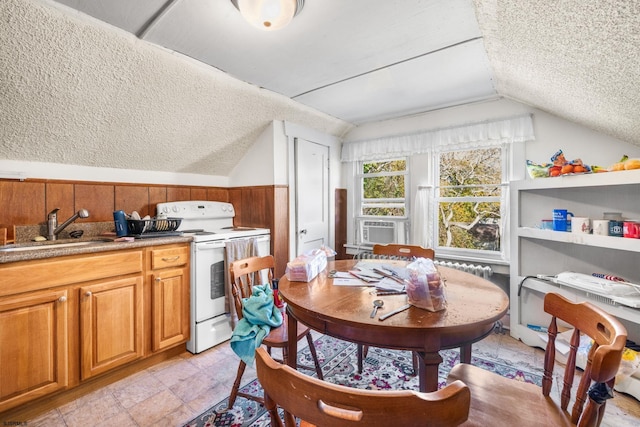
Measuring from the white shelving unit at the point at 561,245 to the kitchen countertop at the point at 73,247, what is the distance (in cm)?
285

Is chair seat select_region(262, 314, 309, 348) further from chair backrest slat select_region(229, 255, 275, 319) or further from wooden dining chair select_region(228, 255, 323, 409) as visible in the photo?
chair backrest slat select_region(229, 255, 275, 319)

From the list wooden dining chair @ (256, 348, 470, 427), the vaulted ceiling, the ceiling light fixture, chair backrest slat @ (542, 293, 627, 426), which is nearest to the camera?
wooden dining chair @ (256, 348, 470, 427)

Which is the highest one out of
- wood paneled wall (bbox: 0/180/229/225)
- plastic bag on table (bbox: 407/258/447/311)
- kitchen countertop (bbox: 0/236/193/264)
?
wood paneled wall (bbox: 0/180/229/225)

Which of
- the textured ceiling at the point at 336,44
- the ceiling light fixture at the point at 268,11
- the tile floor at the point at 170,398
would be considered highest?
the textured ceiling at the point at 336,44

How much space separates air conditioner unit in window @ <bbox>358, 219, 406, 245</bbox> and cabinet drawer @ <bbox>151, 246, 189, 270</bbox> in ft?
7.08

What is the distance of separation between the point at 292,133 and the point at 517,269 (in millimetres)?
2511

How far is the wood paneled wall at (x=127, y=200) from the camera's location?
6.86 feet

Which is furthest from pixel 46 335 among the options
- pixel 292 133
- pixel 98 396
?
pixel 292 133

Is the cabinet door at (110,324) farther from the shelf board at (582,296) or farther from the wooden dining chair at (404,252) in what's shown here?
the shelf board at (582,296)

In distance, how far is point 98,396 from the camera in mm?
1883

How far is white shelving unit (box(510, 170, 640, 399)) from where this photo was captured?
2105mm

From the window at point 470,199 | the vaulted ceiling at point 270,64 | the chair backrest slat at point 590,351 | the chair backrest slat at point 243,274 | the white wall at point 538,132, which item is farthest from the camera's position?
the window at point 470,199

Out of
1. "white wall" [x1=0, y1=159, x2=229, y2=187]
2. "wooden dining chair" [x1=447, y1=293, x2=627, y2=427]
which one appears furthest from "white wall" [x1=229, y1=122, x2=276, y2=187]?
"wooden dining chair" [x1=447, y1=293, x2=627, y2=427]

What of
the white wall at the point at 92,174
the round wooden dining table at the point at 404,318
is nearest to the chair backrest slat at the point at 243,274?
the round wooden dining table at the point at 404,318
